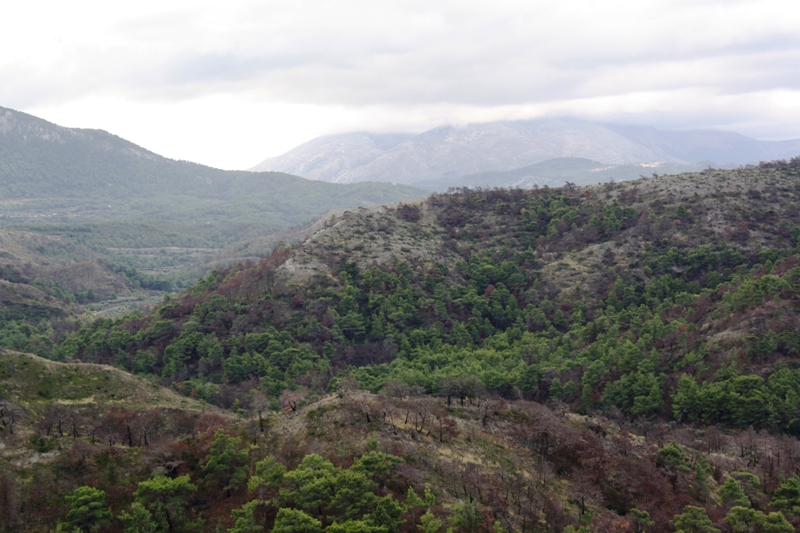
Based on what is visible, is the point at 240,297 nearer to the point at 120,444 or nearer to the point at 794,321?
the point at 120,444

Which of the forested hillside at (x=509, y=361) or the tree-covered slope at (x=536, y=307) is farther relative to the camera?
the tree-covered slope at (x=536, y=307)

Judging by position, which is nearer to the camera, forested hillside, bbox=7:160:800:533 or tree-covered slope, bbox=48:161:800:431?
forested hillside, bbox=7:160:800:533

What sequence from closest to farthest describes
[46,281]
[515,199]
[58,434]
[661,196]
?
[58,434], [661,196], [515,199], [46,281]

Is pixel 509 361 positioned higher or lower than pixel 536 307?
lower

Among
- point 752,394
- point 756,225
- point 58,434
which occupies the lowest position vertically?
point 752,394

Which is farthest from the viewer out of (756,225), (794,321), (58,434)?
(756,225)

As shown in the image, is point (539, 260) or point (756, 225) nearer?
point (756, 225)

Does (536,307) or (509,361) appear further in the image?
(536,307)

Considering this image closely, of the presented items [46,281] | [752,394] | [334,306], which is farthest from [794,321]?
[46,281]
